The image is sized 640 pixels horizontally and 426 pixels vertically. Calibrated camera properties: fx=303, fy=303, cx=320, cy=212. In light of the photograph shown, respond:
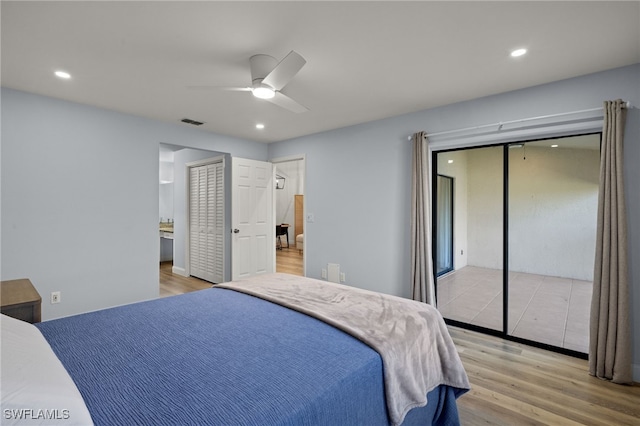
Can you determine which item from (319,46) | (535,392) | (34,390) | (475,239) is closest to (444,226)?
(475,239)

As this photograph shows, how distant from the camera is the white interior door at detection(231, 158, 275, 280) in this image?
15.4 feet

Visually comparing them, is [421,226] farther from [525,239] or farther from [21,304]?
[21,304]

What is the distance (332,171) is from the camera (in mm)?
4398

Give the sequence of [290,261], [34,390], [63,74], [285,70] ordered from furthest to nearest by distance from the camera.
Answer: [290,261] < [63,74] < [285,70] < [34,390]

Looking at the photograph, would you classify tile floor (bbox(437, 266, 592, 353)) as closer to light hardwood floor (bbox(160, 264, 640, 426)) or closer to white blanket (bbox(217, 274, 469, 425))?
light hardwood floor (bbox(160, 264, 640, 426))

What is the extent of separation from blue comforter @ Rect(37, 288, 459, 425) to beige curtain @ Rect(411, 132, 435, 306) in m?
1.66

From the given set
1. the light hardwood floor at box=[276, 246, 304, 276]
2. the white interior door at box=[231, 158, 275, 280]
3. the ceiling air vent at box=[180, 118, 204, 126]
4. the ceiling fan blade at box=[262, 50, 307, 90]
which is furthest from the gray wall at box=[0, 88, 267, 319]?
the light hardwood floor at box=[276, 246, 304, 276]

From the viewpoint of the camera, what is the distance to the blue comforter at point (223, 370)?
942 mm

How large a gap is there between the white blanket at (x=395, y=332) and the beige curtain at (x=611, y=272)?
1.55m

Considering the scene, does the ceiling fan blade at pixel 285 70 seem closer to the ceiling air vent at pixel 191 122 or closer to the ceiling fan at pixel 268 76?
the ceiling fan at pixel 268 76

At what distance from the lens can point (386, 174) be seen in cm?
382

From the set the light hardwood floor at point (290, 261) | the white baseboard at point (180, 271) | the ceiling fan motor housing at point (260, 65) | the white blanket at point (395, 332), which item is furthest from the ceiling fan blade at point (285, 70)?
the white baseboard at point (180, 271)

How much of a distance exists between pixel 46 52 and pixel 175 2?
1307 millimetres

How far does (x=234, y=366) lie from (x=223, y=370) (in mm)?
44
